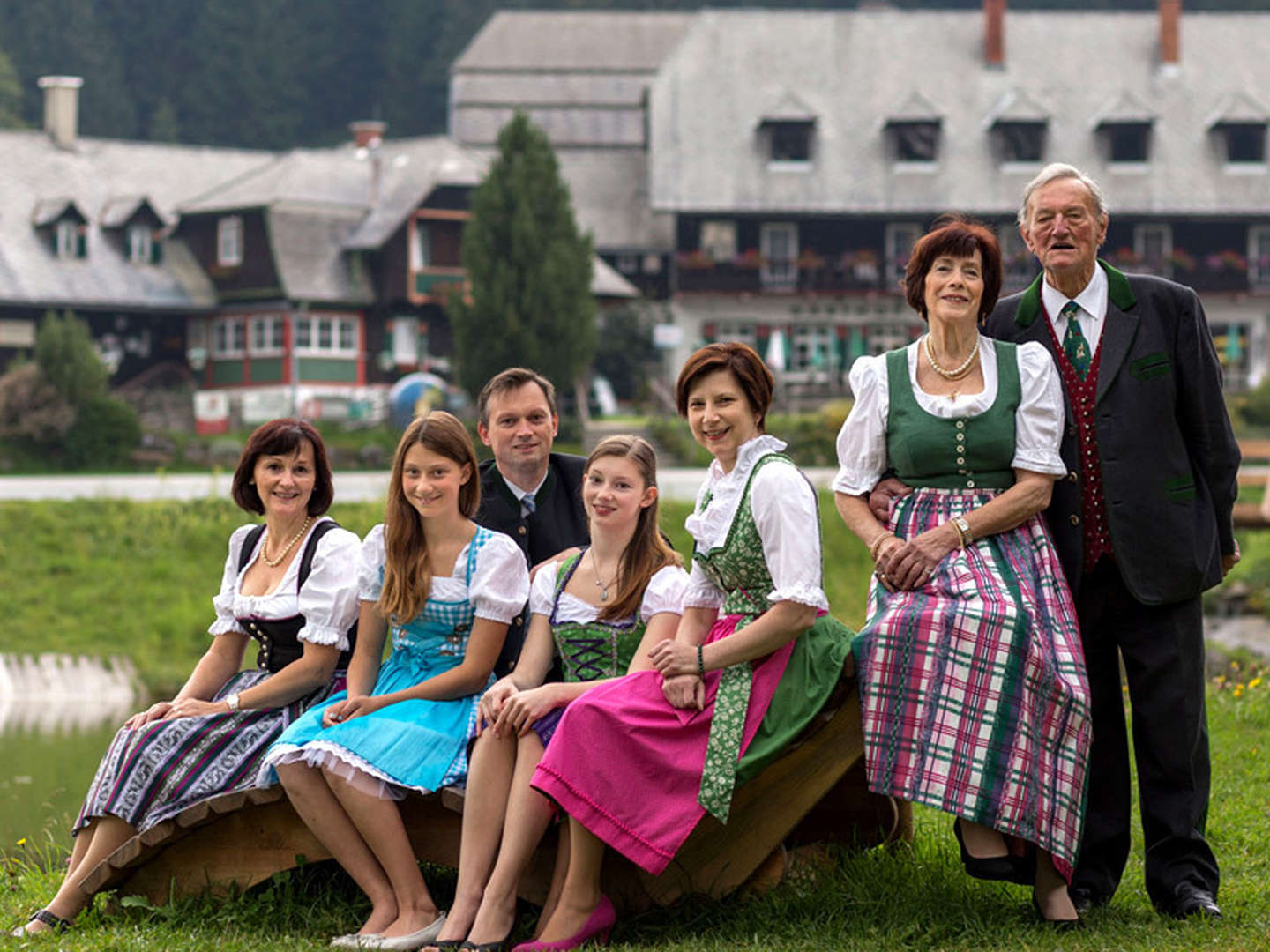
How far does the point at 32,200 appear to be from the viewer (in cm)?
3734

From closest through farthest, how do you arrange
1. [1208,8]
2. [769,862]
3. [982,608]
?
[982,608] < [769,862] < [1208,8]

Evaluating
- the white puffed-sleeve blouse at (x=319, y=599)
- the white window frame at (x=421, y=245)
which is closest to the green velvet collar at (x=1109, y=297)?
the white puffed-sleeve blouse at (x=319, y=599)

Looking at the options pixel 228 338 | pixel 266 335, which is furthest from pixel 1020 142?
pixel 228 338

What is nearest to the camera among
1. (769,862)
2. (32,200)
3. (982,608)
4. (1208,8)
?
(982,608)

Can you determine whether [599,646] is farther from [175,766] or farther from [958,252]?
[958,252]

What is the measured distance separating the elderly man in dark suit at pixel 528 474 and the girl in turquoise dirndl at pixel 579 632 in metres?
0.49

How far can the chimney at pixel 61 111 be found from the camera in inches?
1550

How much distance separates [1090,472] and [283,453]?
2.54m

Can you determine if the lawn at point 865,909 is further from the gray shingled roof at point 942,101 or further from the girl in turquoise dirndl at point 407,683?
the gray shingled roof at point 942,101

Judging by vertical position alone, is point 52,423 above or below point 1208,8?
below

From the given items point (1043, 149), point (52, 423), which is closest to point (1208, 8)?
point (1043, 149)

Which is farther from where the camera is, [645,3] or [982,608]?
[645,3]

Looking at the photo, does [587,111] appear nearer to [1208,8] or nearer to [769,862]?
[1208,8]

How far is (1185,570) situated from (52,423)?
2574 centimetres
